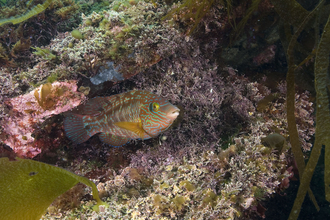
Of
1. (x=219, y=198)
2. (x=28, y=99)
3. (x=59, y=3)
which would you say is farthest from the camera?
(x=59, y=3)

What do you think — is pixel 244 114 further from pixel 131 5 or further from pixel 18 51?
pixel 18 51

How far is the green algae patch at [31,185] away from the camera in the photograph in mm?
2182

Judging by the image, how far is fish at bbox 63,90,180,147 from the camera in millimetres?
2904

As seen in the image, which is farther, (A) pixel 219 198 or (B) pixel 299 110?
(B) pixel 299 110

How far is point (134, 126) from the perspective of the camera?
9.70ft

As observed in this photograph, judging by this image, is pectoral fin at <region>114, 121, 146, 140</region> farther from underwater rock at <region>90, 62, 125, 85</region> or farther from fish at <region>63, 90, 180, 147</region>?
underwater rock at <region>90, 62, 125, 85</region>

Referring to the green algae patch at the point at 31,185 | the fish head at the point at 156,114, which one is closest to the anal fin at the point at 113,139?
the fish head at the point at 156,114

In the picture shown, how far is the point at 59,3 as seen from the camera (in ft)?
16.0

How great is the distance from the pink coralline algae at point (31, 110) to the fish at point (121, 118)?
26 cm

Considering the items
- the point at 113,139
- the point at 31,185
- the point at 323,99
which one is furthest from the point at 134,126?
the point at 323,99

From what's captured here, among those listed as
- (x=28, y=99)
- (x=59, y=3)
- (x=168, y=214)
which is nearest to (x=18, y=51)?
(x=28, y=99)

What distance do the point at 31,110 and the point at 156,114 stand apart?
7.69 ft

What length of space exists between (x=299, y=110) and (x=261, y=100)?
Result: 2.99 ft

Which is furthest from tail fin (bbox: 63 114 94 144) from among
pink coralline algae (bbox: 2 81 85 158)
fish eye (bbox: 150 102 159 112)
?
fish eye (bbox: 150 102 159 112)
